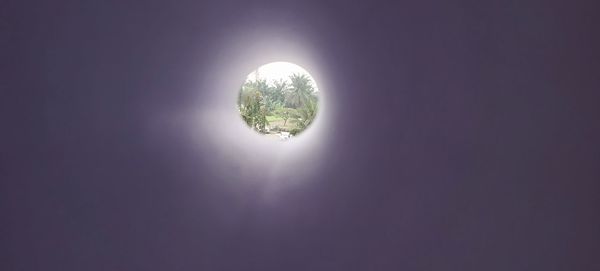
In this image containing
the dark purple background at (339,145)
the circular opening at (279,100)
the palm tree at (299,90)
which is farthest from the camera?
the palm tree at (299,90)

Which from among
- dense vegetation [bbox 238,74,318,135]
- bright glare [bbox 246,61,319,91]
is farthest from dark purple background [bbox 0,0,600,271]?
dense vegetation [bbox 238,74,318,135]

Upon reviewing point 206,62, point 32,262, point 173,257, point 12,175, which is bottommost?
point 32,262

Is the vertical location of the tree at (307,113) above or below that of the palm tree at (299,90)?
below

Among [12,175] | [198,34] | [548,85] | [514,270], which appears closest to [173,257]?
[12,175]

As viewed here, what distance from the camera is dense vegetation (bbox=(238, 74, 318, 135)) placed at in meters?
1.99

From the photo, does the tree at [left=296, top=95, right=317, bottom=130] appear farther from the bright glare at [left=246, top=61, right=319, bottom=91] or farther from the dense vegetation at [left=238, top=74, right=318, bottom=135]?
the bright glare at [left=246, top=61, right=319, bottom=91]

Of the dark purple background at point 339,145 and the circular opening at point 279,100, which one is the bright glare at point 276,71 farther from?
the dark purple background at point 339,145

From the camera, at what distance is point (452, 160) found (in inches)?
74.7

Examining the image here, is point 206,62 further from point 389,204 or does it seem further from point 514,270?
point 514,270

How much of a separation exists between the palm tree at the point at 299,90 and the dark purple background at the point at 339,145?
25 centimetres

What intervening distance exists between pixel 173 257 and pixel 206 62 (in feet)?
3.26

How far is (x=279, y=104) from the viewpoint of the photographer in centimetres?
243

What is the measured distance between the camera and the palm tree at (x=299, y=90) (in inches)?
79.3

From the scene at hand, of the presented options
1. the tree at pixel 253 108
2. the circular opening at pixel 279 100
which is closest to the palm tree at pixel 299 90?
the circular opening at pixel 279 100
